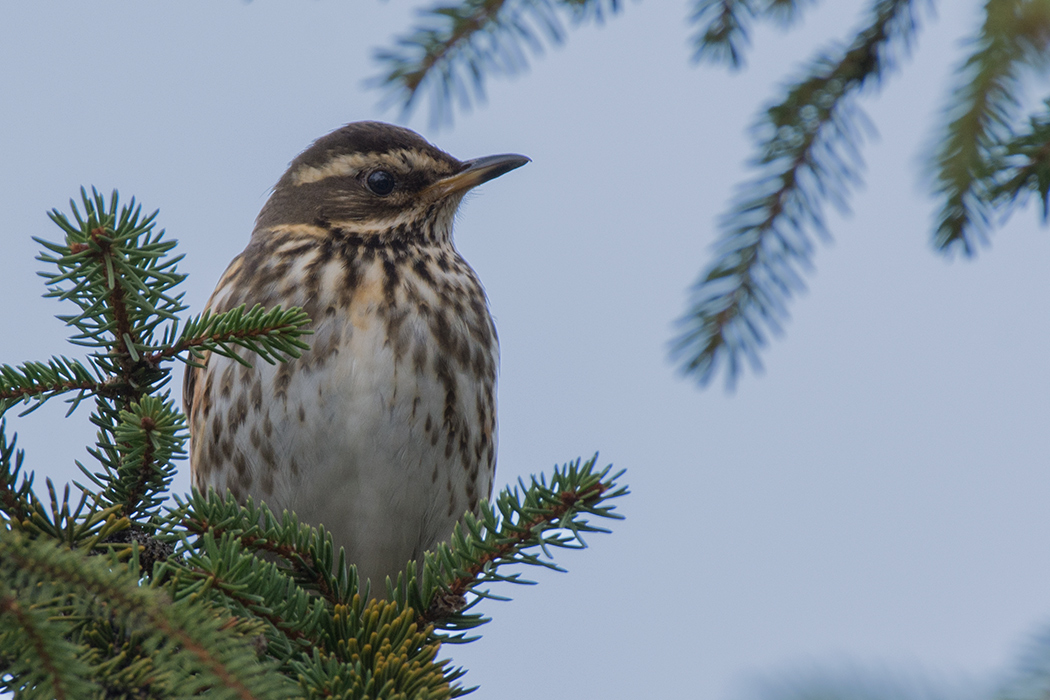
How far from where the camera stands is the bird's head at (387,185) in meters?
4.88

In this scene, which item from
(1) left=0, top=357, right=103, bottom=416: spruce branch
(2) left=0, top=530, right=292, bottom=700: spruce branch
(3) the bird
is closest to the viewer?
(2) left=0, top=530, right=292, bottom=700: spruce branch

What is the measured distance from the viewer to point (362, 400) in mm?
3947

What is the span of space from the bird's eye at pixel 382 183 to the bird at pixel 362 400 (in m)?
0.26

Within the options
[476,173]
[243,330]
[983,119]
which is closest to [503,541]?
[243,330]

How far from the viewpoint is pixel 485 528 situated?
2395 mm

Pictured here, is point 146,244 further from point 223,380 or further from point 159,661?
point 223,380

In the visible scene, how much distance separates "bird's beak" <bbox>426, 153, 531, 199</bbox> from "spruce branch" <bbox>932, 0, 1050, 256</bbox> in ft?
7.15

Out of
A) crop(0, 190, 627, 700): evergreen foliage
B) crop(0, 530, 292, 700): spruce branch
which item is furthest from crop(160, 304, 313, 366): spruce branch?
crop(0, 530, 292, 700): spruce branch

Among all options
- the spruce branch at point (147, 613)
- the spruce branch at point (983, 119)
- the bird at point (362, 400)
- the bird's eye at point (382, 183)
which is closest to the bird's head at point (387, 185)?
the bird's eye at point (382, 183)

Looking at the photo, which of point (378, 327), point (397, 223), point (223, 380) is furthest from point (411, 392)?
point (397, 223)

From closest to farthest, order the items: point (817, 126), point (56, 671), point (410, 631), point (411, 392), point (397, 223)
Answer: point (56, 671), point (410, 631), point (817, 126), point (411, 392), point (397, 223)

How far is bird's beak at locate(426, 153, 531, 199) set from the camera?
4.80m

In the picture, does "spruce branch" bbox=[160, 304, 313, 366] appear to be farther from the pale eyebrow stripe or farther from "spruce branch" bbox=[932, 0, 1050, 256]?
the pale eyebrow stripe

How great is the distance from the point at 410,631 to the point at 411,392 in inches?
69.1
